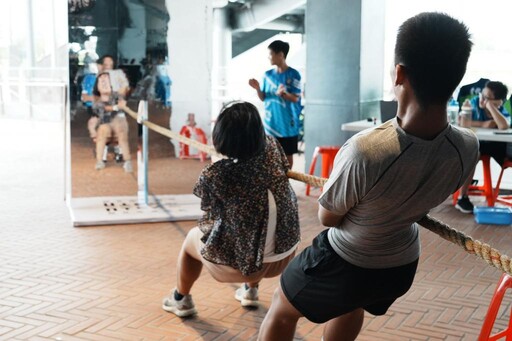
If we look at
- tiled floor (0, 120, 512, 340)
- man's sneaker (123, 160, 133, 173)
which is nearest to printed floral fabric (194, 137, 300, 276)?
tiled floor (0, 120, 512, 340)

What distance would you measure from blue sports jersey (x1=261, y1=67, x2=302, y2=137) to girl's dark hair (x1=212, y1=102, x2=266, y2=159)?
402 cm

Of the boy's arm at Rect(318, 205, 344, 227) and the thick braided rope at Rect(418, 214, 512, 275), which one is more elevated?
the boy's arm at Rect(318, 205, 344, 227)

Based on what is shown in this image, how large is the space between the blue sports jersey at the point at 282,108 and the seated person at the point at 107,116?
1579mm

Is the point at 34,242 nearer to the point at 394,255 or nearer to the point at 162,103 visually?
the point at 162,103

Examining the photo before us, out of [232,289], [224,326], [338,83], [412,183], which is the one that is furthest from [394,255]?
[338,83]

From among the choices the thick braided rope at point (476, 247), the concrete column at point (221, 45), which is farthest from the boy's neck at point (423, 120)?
the concrete column at point (221, 45)

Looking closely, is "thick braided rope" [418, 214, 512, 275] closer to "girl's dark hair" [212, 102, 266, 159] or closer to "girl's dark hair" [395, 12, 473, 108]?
"girl's dark hair" [395, 12, 473, 108]

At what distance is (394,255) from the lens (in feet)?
7.43

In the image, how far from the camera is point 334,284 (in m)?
2.27

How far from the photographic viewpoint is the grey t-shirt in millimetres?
2018

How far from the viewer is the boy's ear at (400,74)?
77.2 inches

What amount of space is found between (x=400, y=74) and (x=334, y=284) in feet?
2.39

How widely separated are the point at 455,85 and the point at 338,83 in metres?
6.40

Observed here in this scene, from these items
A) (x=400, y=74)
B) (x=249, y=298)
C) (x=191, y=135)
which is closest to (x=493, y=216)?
(x=191, y=135)
